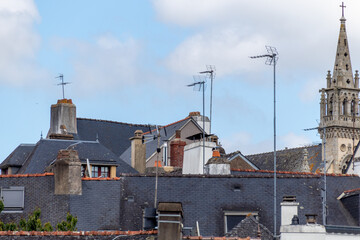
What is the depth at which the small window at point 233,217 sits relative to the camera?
128 feet

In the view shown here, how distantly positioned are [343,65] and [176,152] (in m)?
81.7

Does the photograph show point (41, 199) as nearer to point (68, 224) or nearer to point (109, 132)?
point (68, 224)

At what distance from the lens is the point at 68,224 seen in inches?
1500

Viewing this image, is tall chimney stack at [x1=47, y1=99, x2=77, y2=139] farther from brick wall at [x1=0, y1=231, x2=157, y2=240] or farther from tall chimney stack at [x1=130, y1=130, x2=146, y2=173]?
brick wall at [x1=0, y1=231, x2=157, y2=240]

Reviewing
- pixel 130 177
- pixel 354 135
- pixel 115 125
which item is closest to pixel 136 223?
pixel 130 177

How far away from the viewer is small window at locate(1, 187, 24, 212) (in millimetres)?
42375

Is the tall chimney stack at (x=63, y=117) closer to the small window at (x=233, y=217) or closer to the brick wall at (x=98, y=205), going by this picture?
the brick wall at (x=98, y=205)

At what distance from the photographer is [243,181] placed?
40.1m

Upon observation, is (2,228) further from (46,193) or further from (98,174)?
(98,174)

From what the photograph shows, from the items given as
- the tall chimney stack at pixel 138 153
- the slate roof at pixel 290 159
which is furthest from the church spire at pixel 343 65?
the tall chimney stack at pixel 138 153

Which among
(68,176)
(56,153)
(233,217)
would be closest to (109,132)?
(56,153)

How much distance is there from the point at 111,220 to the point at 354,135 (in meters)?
99.0

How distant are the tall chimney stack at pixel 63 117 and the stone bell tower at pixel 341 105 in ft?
230

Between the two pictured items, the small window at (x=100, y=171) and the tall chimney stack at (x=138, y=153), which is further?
the tall chimney stack at (x=138, y=153)
